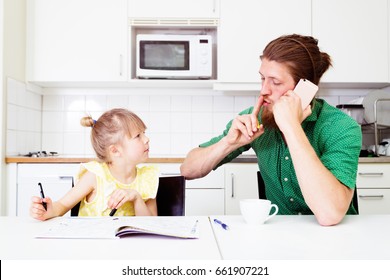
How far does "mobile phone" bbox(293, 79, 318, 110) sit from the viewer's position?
1.32m

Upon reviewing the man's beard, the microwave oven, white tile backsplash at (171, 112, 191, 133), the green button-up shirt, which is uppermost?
the microwave oven

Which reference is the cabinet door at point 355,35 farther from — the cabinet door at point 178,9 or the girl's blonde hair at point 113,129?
the girl's blonde hair at point 113,129

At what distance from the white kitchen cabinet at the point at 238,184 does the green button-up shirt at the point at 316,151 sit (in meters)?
0.99

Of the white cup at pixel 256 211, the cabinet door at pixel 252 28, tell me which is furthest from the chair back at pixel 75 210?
the cabinet door at pixel 252 28

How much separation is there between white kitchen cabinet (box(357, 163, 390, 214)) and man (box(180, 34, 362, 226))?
1285 millimetres

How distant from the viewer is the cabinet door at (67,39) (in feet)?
9.48

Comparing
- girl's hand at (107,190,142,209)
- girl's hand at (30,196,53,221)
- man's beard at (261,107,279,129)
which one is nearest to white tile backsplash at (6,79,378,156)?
man's beard at (261,107,279,129)

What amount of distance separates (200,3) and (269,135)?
1.62 m

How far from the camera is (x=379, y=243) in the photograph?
88cm

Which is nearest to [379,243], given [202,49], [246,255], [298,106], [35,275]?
[246,255]

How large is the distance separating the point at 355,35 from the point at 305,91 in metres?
1.86

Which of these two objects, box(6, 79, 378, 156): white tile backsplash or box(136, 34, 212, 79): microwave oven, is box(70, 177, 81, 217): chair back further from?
box(6, 79, 378, 156): white tile backsplash

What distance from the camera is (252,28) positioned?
2900mm

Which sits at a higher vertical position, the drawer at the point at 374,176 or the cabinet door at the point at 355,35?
the cabinet door at the point at 355,35
